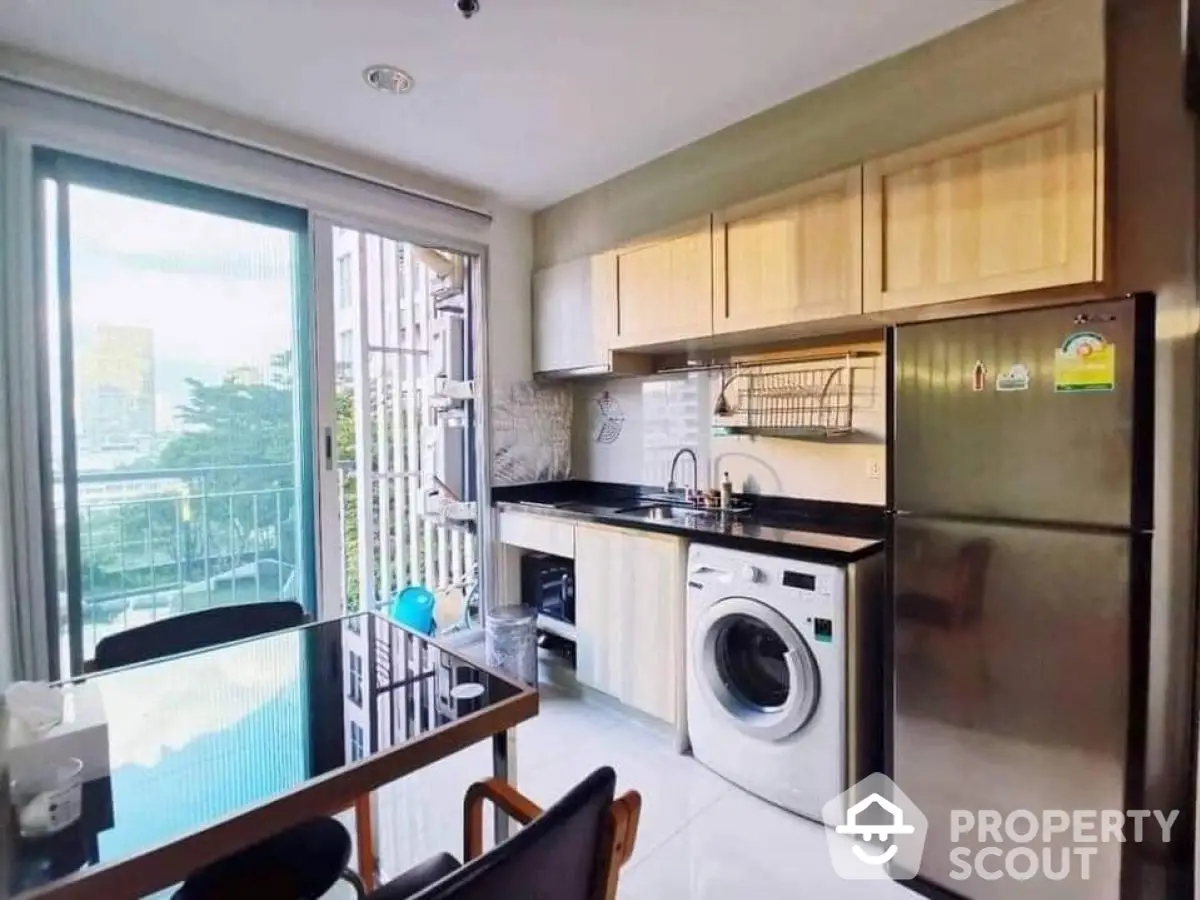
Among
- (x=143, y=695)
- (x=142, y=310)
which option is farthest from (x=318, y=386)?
(x=143, y=695)

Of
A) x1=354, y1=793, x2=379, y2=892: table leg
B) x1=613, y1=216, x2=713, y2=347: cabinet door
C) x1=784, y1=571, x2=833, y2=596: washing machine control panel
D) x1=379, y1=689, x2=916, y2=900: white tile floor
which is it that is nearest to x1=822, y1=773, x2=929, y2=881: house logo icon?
x1=379, y1=689, x2=916, y2=900: white tile floor

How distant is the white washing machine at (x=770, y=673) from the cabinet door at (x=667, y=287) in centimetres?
98

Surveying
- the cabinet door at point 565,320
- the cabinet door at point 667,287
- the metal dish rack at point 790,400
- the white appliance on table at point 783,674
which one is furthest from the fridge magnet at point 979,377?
the cabinet door at point 565,320

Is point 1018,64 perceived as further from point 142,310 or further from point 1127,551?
point 142,310

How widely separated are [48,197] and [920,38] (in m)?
2.93

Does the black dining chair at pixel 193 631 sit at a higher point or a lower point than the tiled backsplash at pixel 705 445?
lower

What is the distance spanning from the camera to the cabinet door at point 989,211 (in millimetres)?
1585

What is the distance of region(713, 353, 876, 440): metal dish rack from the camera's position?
2.46 m

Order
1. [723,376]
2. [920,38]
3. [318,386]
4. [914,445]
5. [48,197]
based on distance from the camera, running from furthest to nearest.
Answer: [723,376] → [318,386] → [48,197] → [920,38] → [914,445]

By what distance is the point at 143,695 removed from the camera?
4.49ft

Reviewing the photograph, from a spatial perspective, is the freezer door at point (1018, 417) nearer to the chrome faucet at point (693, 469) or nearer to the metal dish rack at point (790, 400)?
the metal dish rack at point (790, 400)

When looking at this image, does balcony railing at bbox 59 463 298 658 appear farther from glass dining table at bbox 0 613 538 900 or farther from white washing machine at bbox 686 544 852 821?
white washing machine at bbox 686 544 852 821

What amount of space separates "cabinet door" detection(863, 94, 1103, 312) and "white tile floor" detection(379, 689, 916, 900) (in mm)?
1751

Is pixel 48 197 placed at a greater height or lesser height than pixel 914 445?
greater
